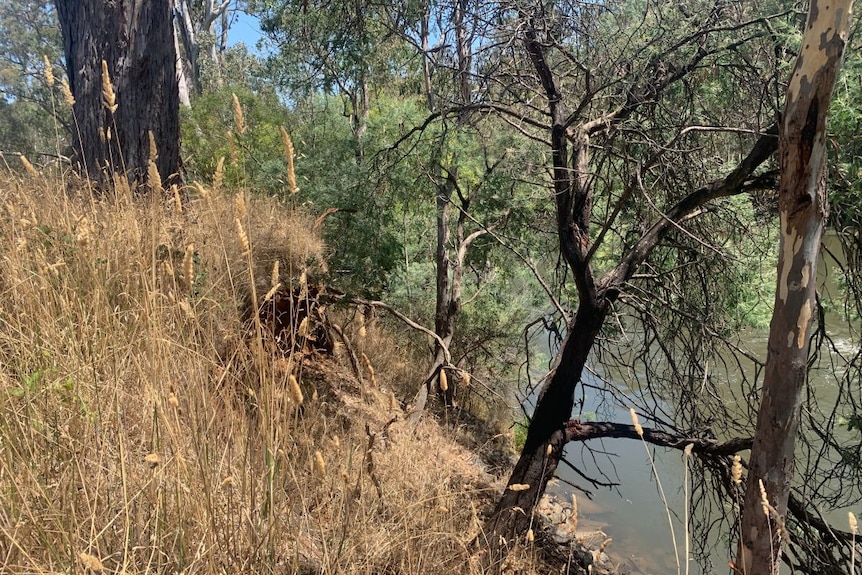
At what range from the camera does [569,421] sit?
4.12 metres

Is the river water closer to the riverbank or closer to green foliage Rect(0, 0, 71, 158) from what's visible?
the riverbank

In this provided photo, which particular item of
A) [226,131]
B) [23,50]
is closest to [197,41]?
[23,50]

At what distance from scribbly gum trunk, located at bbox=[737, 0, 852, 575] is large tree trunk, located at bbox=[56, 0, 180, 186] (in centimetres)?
434

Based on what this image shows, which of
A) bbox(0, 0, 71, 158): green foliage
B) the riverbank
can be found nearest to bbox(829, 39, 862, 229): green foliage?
the riverbank

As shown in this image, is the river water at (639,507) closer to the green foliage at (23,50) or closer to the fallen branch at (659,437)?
the fallen branch at (659,437)

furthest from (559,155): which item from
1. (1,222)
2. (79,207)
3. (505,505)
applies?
(1,222)

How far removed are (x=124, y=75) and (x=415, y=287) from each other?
14.0ft

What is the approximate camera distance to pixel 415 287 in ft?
26.0

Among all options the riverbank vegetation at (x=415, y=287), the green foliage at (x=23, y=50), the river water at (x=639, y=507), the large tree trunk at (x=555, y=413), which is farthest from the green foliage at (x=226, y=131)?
the green foliage at (x=23, y=50)

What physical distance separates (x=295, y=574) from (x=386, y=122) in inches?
272

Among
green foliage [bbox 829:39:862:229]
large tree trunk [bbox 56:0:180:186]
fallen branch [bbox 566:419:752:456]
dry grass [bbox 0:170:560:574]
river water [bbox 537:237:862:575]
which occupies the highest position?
large tree trunk [bbox 56:0:180:186]

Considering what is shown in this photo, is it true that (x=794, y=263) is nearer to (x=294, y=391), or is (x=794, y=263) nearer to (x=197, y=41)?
(x=294, y=391)

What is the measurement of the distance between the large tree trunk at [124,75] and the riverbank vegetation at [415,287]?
0.19 m

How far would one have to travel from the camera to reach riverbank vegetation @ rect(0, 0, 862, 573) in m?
1.70
